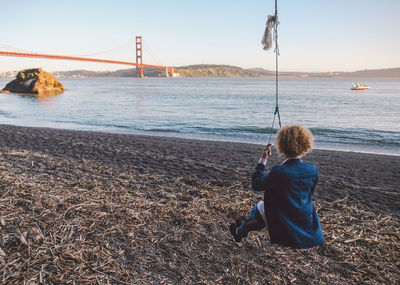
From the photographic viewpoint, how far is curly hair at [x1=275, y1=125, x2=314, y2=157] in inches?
92.0

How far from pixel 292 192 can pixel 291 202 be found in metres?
0.08

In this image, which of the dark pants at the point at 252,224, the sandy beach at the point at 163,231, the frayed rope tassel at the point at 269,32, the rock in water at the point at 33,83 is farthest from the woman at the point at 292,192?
the rock in water at the point at 33,83

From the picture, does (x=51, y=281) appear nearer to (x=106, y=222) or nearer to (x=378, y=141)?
(x=106, y=222)

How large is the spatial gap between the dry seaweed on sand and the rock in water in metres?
46.1

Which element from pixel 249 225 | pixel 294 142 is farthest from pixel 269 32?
pixel 249 225

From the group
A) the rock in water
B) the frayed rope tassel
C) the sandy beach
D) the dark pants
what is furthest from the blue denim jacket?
the rock in water

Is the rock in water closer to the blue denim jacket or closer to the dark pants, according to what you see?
the dark pants

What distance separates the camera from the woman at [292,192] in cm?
232

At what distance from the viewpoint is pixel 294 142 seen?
2.33 meters

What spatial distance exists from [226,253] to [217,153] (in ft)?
17.9

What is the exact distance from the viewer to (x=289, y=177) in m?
2.30

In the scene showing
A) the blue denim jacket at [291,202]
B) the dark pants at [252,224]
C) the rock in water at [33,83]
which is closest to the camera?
the blue denim jacket at [291,202]

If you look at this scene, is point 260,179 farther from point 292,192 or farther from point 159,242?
point 159,242

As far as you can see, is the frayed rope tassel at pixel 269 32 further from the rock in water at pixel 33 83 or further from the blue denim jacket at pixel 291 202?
the rock in water at pixel 33 83
